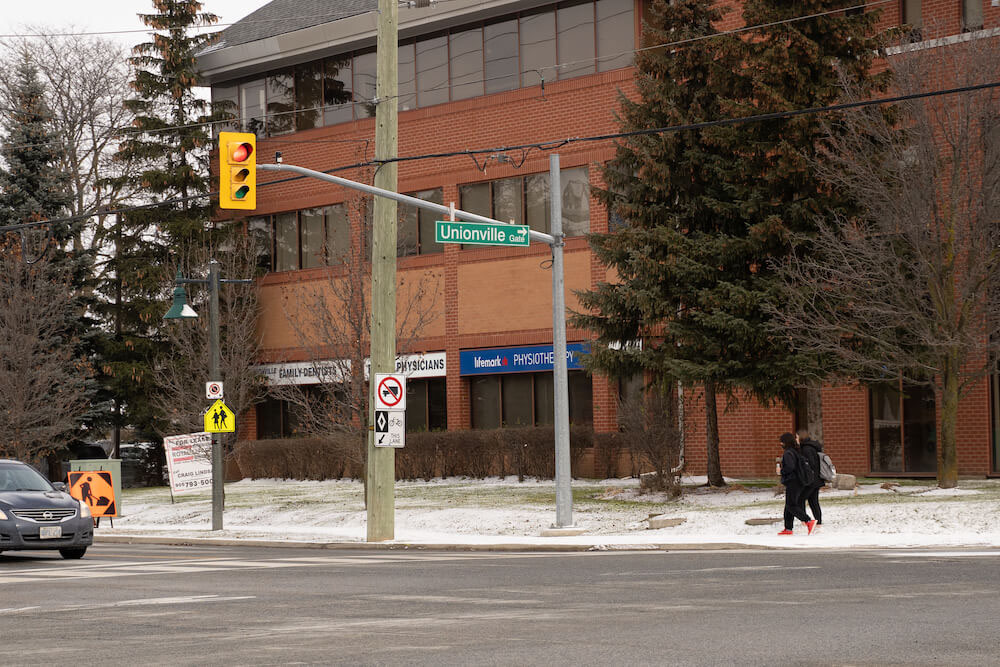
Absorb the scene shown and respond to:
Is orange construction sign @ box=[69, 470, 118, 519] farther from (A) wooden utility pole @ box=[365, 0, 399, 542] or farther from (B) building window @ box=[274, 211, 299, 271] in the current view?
(B) building window @ box=[274, 211, 299, 271]

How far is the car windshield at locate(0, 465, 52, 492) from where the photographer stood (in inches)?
790

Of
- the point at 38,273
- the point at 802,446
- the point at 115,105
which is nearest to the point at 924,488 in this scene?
the point at 802,446

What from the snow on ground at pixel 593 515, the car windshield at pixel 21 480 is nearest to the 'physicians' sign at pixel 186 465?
the snow on ground at pixel 593 515

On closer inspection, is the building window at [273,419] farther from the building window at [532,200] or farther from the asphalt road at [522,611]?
the asphalt road at [522,611]

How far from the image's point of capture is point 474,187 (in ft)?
126

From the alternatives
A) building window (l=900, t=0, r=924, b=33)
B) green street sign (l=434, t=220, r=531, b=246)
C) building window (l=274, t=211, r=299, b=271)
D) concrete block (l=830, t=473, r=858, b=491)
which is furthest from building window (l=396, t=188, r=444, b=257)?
green street sign (l=434, t=220, r=531, b=246)

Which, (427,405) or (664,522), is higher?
(427,405)

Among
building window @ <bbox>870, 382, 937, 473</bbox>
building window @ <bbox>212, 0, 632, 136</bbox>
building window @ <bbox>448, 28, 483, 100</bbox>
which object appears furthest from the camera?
building window @ <bbox>448, 28, 483, 100</bbox>

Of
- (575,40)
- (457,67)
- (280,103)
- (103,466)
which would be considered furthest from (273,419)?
(575,40)

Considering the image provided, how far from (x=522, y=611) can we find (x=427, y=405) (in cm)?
2848

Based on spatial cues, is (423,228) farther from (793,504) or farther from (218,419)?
(793,504)

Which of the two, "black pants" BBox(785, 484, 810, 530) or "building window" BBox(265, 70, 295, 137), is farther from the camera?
"building window" BBox(265, 70, 295, 137)

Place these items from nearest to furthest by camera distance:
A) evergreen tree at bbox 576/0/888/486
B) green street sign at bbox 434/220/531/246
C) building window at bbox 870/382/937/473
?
green street sign at bbox 434/220/531/246, evergreen tree at bbox 576/0/888/486, building window at bbox 870/382/937/473

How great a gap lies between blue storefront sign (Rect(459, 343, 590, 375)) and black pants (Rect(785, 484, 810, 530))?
14856mm
